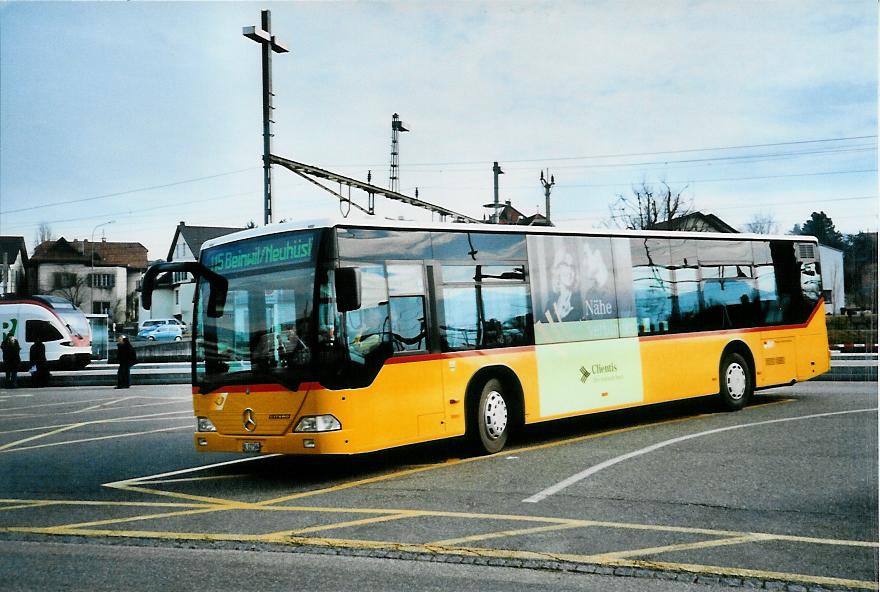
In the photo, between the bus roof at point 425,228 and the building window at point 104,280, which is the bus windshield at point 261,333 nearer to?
the bus roof at point 425,228

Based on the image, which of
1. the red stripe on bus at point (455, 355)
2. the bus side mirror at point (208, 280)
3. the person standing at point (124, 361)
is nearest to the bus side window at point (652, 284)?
the red stripe on bus at point (455, 355)

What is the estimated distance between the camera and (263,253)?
10055 mm

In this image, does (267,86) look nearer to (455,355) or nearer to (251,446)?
(455,355)

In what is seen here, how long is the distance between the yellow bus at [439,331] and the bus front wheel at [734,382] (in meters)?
0.03

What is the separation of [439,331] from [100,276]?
227ft

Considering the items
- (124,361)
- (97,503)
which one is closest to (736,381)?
(97,503)

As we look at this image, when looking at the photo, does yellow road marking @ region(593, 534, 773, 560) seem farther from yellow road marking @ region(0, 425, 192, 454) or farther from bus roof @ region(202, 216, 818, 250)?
yellow road marking @ region(0, 425, 192, 454)

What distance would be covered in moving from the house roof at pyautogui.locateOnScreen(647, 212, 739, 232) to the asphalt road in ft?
94.3

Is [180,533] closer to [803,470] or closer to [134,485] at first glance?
[134,485]

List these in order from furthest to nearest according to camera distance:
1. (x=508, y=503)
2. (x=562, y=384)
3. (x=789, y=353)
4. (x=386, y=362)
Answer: (x=789, y=353) → (x=562, y=384) → (x=386, y=362) → (x=508, y=503)

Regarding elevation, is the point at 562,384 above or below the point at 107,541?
above

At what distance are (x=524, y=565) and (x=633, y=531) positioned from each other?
1.26 m

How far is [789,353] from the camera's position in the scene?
16.1m

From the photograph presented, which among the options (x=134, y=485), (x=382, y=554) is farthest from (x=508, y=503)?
(x=134, y=485)
